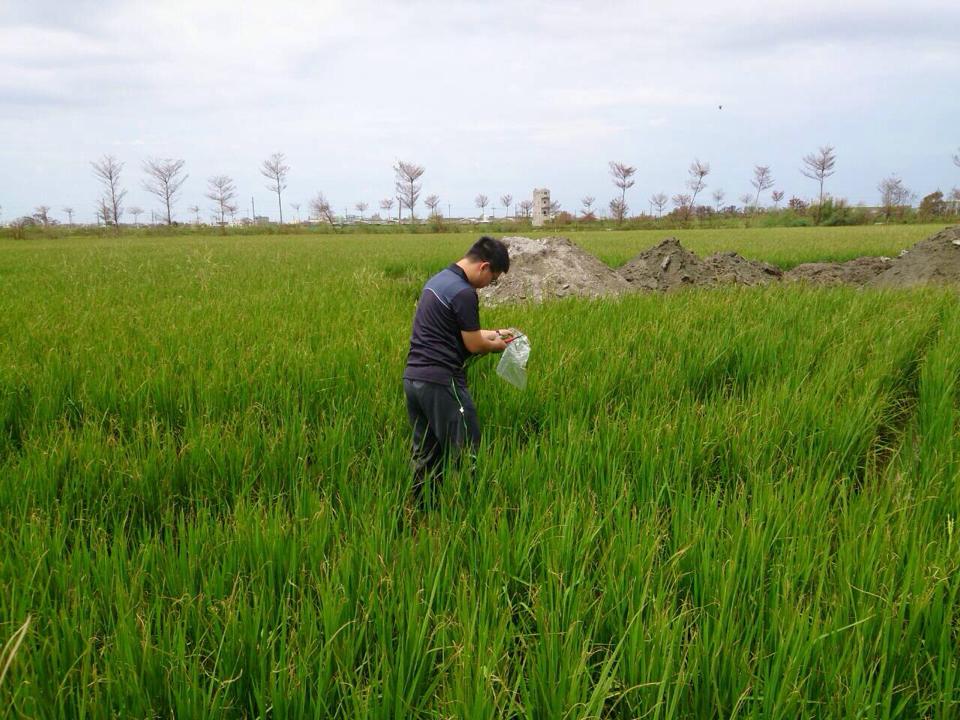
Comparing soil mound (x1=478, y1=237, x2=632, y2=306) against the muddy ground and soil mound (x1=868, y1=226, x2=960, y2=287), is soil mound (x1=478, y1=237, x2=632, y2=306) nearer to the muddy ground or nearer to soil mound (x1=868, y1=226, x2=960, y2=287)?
the muddy ground

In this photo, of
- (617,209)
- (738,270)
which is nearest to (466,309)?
(738,270)

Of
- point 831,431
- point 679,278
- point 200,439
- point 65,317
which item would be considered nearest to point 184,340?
point 65,317

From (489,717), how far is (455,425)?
1.66 metres

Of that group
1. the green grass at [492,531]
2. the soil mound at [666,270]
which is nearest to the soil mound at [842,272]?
the soil mound at [666,270]

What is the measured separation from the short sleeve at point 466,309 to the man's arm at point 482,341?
0.09 feet

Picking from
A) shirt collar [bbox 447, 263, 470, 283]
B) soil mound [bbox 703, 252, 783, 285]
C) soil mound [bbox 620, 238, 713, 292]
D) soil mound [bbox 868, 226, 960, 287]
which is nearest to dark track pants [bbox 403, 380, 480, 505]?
shirt collar [bbox 447, 263, 470, 283]

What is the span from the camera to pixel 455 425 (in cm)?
268

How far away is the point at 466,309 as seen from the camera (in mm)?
2672

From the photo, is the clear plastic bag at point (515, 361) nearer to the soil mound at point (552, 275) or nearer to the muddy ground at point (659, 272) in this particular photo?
the muddy ground at point (659, 272)

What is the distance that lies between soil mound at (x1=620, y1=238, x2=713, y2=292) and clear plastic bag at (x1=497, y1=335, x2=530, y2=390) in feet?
19.5

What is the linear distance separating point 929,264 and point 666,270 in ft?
11.6

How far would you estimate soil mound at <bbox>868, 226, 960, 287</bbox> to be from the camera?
26.0 ft

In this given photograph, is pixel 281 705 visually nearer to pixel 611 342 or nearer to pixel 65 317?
pixel 611 342

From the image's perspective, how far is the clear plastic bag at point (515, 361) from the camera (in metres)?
2.77
